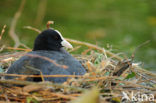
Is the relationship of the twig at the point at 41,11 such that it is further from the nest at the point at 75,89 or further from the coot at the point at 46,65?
the nest at the point at 75,89

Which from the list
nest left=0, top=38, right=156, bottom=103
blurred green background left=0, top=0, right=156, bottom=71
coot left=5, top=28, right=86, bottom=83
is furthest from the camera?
blurred green background left=0, top=0, right=156, bottom=71

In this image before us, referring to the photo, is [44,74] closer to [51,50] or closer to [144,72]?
[51,50]

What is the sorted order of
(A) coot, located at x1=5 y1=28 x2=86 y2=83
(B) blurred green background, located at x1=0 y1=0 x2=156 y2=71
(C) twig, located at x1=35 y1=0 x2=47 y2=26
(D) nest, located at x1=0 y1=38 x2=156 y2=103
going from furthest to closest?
Answer: (C) twig, located at x1=35 y1=0 x2=47 y2=26 < (B) blurred green background, located at x1=0 y1=0 x2=156 y2=71 < (A) coot, located at x1=5 y1=28 x2=86 y2=83 < (D) nest, located at x1=0 y1=38 x2=156 y2=103

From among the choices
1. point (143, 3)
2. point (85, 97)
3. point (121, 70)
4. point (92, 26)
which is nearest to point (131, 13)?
point (143, 3)

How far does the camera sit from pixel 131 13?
32.1ft

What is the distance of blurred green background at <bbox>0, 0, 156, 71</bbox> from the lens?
743cm

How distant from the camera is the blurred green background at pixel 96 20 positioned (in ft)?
24.4

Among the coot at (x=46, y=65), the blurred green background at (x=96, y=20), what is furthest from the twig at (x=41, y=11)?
the coot at (x=46, y=65)

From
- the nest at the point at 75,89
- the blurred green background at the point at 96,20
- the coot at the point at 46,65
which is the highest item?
the blurred green background at the point at 96,20

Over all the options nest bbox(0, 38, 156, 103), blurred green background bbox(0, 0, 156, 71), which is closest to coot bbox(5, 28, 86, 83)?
nest bbox(0, 38, 156, 103)

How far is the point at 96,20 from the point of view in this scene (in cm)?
918

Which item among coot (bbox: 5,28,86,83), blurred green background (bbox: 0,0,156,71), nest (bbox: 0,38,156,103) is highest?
blurred green background (bbox: 0,0,156,71)

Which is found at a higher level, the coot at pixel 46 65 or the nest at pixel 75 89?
the coot at pixel 46 65

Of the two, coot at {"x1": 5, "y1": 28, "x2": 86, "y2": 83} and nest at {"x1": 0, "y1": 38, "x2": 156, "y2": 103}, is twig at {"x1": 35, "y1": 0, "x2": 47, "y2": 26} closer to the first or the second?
coot at {"x1": 5, "y1": 28, "x2": 86, "y2": 83}
